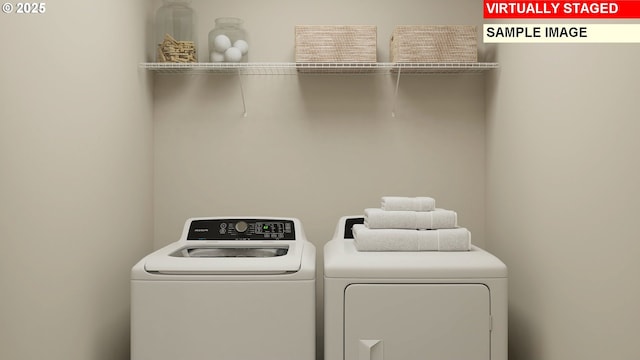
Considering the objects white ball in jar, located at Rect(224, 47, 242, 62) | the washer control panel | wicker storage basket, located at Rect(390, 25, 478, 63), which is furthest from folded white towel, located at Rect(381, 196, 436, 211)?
white ball in jar, located at Rect(224, 47, 242, 62)

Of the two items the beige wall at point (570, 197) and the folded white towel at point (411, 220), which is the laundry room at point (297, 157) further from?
the folded white towel at point (411, 220)

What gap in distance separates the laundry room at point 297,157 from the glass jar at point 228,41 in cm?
8

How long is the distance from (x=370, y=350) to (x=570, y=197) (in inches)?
33.2

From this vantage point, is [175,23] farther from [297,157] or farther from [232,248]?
[232,248]

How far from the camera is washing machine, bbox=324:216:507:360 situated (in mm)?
2010

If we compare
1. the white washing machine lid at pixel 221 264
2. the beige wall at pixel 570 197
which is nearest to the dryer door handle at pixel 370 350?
the white washing machine lid at pixel 221 264

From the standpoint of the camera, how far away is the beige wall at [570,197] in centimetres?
161

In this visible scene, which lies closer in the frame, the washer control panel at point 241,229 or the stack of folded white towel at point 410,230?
the stack of folded white towel at point 410,230

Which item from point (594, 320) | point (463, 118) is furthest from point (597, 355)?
point (463, 118)

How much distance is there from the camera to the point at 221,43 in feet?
9.16

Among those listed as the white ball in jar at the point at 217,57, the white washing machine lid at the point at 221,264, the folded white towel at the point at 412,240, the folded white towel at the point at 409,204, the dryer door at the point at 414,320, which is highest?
the white ball in jar at the point at 217,57

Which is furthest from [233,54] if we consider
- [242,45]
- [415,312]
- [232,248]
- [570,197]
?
[570,197]

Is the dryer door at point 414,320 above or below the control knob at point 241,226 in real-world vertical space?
below

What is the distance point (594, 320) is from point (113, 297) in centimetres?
178
